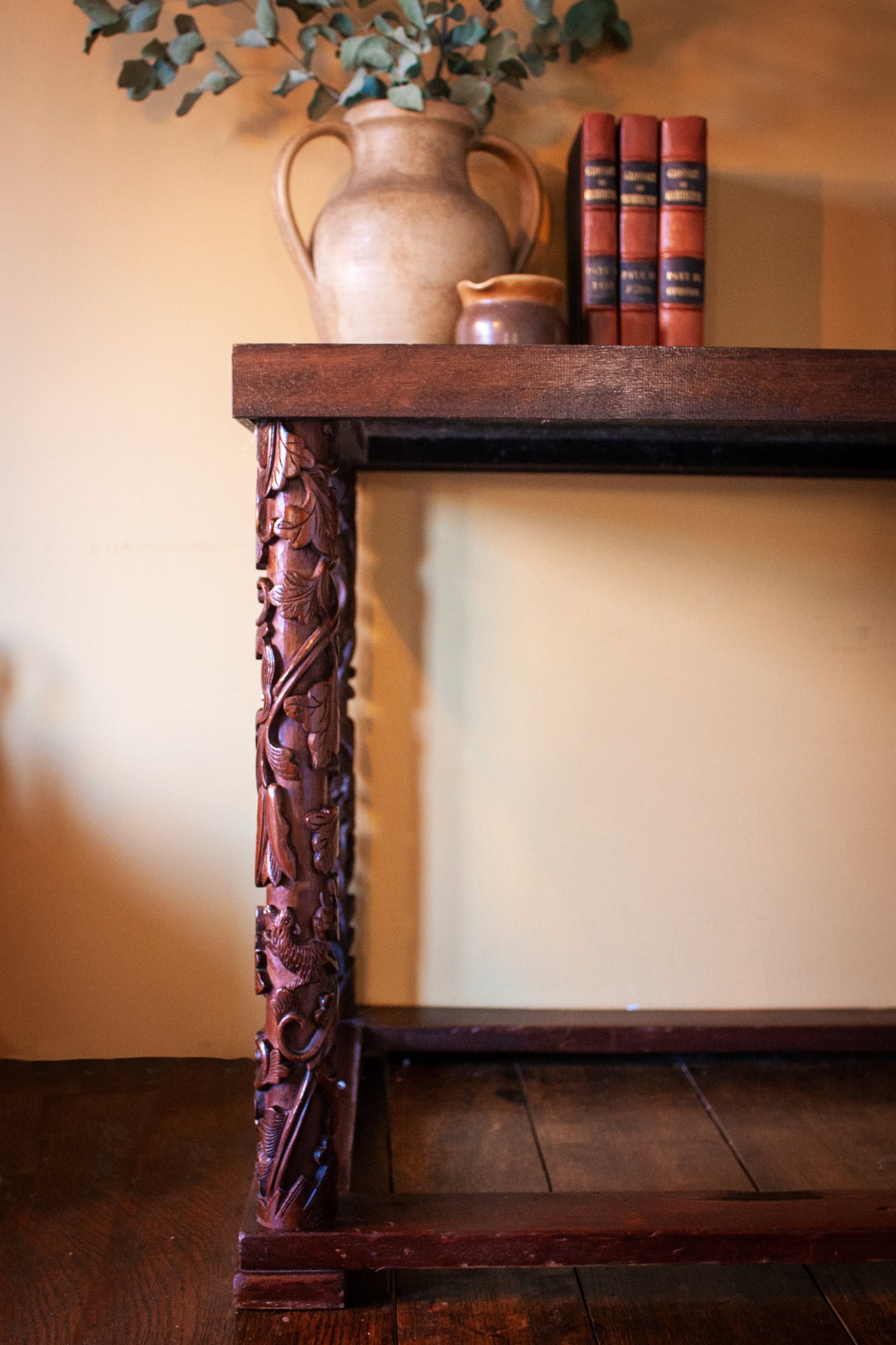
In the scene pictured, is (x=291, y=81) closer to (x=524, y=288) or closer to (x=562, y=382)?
(x=524, y=288)

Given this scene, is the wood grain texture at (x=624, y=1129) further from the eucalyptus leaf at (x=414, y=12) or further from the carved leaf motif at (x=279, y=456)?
the eucalyptus leaf at (x=414, y=12)

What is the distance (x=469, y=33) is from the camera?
3.92 feet

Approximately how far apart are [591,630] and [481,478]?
0.25 m

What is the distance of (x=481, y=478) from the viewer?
1401 mm

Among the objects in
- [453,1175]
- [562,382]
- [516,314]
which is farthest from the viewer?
[453,1175]

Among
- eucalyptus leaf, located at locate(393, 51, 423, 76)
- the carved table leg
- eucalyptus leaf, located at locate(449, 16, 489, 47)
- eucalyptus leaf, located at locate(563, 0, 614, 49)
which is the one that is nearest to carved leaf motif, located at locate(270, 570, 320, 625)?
the carved table leg

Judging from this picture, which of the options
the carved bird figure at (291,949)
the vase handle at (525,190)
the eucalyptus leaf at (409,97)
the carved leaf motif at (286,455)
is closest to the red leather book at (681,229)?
the vase handle at (525,190)

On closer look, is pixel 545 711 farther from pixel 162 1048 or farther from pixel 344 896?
pixel 162 1048

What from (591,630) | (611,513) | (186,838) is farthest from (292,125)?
(186,838)

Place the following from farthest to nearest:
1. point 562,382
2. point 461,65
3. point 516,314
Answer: point 461,65, point 516,314, point 562,382

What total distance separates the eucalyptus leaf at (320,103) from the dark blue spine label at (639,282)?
0.42m

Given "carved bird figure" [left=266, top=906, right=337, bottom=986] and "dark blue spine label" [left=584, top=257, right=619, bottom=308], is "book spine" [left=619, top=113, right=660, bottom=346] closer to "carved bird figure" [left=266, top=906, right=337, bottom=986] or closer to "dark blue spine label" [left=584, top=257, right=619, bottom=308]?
"dark blue spine label" [left=584, top=257, right=619, bottom=308]

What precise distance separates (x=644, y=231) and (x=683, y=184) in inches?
2.5

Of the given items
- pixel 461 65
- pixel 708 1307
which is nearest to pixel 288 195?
pixel 461 65
